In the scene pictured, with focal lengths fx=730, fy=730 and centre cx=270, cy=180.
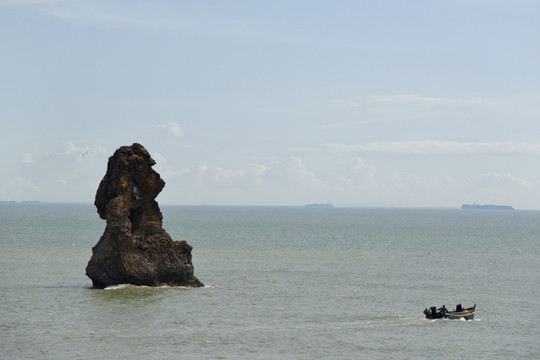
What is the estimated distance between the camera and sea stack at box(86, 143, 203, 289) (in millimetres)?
51875

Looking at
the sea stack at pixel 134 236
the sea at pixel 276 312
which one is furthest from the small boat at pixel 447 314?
the sea stack at pixel 134 236

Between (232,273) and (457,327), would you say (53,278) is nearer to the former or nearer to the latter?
(232,273)

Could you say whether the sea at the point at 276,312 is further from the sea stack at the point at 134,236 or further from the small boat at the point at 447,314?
the sea stack at the point at 134,236

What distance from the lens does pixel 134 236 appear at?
174 feet

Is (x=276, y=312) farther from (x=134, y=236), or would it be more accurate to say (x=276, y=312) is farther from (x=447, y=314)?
(x=134, y=236)

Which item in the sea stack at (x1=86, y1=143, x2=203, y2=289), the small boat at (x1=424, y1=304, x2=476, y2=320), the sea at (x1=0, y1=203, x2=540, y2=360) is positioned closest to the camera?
the sea at (x1=0, y1=203, x2=540, y2=360)

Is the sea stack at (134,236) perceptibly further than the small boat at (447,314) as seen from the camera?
Yes

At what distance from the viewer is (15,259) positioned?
74.7m

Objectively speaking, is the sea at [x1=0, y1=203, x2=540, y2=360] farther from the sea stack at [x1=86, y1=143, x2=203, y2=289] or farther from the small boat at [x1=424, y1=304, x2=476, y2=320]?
the sea stack at [x1=86, y1=143, x2=203, y2=289]

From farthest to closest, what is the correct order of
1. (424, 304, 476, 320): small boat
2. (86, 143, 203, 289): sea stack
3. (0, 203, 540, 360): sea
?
1. (86, 143, 203, 289): sea stack
2. (424, 304, 476, 320): small boat
3. (0, 203, 540, 360): sea

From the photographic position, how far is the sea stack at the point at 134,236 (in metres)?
51.9

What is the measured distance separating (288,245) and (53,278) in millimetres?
50432

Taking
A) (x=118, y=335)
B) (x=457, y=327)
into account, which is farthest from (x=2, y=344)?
(x=457, y=327)

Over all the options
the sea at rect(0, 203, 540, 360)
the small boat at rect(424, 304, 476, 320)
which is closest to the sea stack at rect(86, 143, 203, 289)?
the sea at rect(0, 203, 540, 360)
